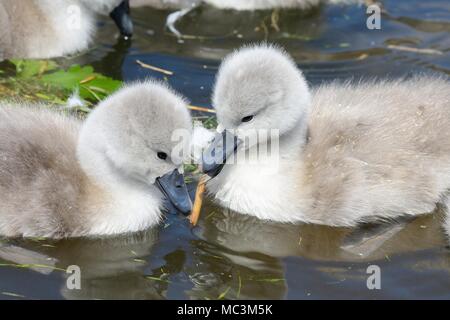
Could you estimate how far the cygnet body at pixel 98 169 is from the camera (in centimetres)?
465

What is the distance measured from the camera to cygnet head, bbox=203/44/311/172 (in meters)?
4.88

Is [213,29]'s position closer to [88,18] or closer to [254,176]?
[88,18]

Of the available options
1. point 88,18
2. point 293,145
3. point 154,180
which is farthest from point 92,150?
point 88,18

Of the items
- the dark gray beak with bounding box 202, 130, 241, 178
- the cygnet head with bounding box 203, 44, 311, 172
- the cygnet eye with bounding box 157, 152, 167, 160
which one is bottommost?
the cygnet eye with bounding box 157, 152, 167, 160

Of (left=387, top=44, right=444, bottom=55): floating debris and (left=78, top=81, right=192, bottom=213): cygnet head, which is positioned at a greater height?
(left=387, top=44, right=444, bottom=55): floating debris

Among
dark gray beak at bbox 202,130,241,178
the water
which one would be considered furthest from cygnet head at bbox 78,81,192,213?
the water

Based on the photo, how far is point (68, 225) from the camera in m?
4.85

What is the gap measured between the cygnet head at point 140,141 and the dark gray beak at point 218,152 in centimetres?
20

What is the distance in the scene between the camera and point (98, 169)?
191 inches

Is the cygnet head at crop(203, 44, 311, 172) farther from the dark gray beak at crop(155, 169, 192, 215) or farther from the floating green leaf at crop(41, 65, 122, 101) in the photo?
the floating green leaf at crop(41, 65, 122, 101)

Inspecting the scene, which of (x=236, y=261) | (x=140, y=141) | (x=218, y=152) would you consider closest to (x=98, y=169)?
(x=140, y=141)

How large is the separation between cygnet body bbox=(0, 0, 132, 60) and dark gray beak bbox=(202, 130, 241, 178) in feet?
7.62

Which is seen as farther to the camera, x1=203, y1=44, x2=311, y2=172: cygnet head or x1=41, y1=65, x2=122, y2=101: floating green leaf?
x1=41, y1=65, x2=122, y2=101: floating green leaf

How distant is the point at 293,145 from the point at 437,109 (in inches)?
35.9
